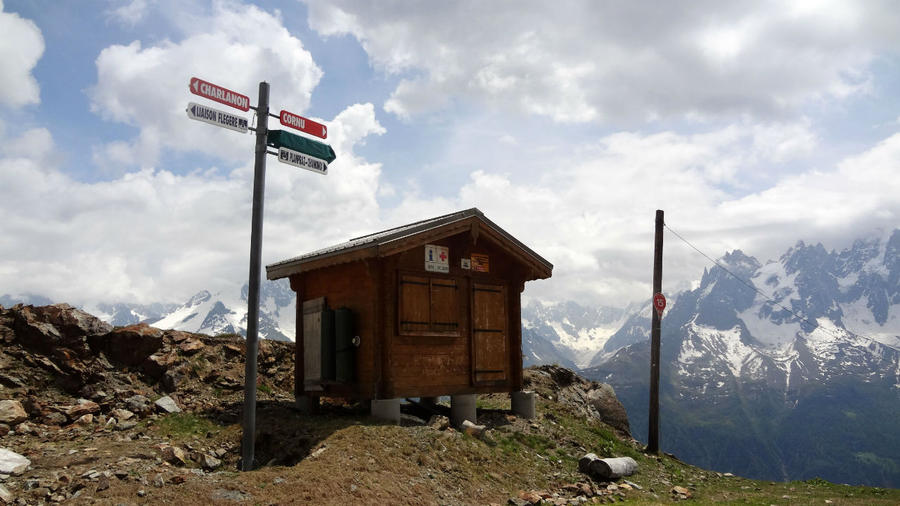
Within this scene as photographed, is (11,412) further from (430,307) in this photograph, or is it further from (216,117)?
(430,307)

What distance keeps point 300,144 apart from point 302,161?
0.34 metres

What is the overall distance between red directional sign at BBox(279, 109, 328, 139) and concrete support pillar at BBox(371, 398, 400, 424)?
255 inches

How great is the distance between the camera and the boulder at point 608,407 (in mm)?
27594

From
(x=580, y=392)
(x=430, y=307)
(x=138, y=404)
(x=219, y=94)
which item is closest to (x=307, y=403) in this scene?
(x=138, y=404)

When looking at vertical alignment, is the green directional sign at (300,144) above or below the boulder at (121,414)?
above

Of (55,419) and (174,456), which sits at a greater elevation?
(55,419)

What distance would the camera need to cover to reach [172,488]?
10.7 meters

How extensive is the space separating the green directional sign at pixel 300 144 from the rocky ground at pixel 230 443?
19.1ft

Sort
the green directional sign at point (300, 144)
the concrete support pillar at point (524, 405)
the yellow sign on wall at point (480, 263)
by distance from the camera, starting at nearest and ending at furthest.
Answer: the green directional sign at point (300, 144)
the yellow sign on wall at point (480, 263)
the concrete support pillar at point (524, 405)

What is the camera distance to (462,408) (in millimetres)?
18031

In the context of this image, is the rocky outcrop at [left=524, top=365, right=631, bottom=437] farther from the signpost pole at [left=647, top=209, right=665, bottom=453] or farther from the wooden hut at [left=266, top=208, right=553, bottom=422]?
the wooden hut at [left=266, top=208, right=553, bottom=422]

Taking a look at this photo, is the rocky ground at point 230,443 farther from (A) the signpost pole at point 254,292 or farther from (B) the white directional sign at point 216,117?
(B) the white directional sign at point 216,117

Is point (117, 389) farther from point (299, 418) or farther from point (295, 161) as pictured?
→ point (295, 161)

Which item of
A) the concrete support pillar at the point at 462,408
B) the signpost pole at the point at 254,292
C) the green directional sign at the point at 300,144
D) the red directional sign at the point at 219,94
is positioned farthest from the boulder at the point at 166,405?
the red directional sign at the point at 219,94
